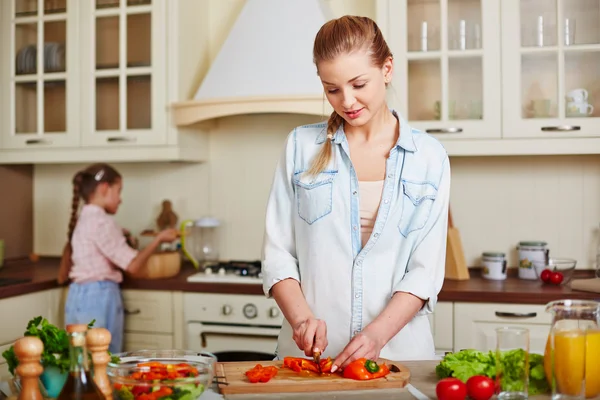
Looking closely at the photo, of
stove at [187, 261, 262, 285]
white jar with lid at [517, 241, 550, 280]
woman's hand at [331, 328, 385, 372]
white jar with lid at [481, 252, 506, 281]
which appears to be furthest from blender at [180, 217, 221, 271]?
woman's hand at [331, 328, 385, 372]

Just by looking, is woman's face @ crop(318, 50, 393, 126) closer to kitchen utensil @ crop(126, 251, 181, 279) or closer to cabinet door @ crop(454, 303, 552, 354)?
cabinet door @ crop(454, 303, 552, 354)

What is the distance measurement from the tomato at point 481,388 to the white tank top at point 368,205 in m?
0.52

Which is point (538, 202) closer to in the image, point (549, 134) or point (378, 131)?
point (549, 134)

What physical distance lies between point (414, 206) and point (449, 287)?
116 centimetres

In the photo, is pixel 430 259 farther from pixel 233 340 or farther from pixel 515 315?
pixel 233 340

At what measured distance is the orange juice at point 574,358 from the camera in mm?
1228

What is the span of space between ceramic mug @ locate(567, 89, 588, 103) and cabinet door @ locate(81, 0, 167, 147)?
1.69m

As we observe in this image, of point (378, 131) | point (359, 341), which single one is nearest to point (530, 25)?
point (378, 131)

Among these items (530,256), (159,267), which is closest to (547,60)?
(530,256)

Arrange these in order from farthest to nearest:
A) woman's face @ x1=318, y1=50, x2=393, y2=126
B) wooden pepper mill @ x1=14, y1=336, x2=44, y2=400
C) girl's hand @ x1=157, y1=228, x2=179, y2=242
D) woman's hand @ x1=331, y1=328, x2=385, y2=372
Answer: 1. girl's hand @ x1=157, y1=228, x2=179, y2=242
2. woman's face @ x1=318, y1=50, x2=393, y2=126
3. woman's hand @ x1=331, y1=328, x2=385, y2=372
4. wooden pepper mill @ x1=14, y1=336, x2=44, y2=400

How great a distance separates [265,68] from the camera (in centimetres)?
307

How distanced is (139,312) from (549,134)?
5.96ft

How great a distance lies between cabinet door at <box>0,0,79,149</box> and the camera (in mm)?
3350

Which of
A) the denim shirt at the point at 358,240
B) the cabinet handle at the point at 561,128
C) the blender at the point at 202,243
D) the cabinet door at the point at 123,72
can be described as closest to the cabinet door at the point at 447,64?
the cabinet handle at the point at 561,128
